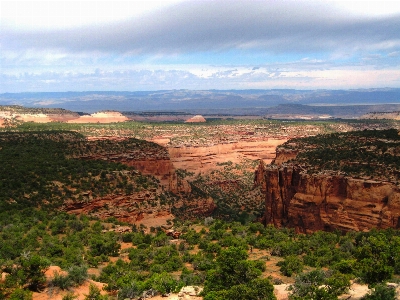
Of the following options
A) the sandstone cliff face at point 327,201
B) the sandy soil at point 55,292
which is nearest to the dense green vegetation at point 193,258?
the sandy soil at point 55,292

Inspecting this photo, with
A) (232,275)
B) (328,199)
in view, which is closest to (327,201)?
(328,199)

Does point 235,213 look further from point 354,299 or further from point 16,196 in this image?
point 354,299

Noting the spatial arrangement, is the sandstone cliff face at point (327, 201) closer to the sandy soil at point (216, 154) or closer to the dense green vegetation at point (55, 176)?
the dense green vegetation at point (55, 176)

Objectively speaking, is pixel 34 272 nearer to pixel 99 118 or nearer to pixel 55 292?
pixel 55 292

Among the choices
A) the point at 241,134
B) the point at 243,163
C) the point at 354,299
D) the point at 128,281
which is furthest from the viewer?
the point at 241,134

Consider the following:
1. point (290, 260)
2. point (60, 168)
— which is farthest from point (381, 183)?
point (60, 168)

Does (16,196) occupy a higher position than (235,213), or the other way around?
(16,196)

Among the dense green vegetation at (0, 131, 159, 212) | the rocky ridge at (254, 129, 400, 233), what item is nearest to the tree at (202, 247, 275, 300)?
the rocky ridge at (254, 129, 400, 233)

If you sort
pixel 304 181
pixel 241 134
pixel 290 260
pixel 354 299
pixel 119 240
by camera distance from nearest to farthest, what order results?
pixel 354 299 < pixel 290 260 < pixel 119 240 < pixel 304 181 < pixel 241 134
